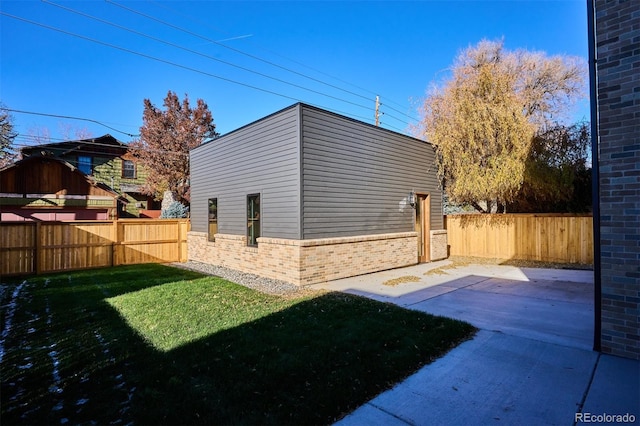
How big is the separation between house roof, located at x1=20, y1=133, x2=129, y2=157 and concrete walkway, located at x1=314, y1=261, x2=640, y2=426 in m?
19.8

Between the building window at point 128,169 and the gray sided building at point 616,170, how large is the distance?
77.6 ft

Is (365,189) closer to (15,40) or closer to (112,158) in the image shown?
(15,40)

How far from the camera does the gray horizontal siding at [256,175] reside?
7.77m

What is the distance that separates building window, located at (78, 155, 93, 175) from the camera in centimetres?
1952

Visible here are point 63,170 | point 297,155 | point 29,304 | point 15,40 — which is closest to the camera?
point 29,304

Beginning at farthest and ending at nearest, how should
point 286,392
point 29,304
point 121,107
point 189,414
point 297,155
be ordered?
1. point 121,107
2. point 297,155
3. point 29,304
4. point 286,392
5. point 189,414

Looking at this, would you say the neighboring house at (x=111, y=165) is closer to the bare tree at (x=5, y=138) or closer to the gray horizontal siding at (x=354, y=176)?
the bare tree at (x=5, y=138)

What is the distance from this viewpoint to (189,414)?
2518 millimetres

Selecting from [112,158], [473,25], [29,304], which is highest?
[473,25]

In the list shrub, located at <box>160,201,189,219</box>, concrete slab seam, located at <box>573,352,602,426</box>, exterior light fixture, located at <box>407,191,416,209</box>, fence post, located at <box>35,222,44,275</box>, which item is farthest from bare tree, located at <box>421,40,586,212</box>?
fence post, located at <box>35,222,44,275</box>

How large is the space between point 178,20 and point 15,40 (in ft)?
14.4

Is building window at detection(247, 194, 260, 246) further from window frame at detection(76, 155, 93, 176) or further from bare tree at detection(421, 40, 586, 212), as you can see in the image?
window frame at detection(76, 155, 93, 176)

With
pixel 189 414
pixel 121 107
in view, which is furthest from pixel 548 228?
pixel 121 107

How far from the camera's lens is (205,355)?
11.9ft
